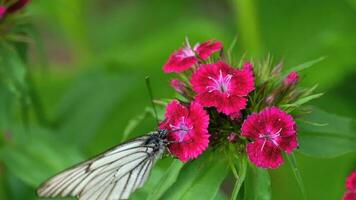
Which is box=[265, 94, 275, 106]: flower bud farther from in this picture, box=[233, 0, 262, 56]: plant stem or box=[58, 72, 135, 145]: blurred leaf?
box=[233, 0, 262, 56]: plant stem

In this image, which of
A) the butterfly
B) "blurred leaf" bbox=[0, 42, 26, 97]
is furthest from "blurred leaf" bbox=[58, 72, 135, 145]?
the butterfly

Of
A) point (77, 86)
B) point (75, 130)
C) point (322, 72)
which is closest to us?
point (75, 130)

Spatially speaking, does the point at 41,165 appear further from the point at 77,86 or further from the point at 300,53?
the point at 300,53

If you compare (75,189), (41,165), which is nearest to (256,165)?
(75,189)

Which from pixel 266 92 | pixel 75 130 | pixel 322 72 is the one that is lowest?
pixel 322 72

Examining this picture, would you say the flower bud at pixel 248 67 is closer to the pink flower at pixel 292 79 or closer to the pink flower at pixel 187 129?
the pink flower at pixel 292 79

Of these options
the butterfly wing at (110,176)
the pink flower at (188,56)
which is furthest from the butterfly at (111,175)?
the pink flower at (188,56)

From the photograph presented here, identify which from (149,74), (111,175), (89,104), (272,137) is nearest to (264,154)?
(272,137)
